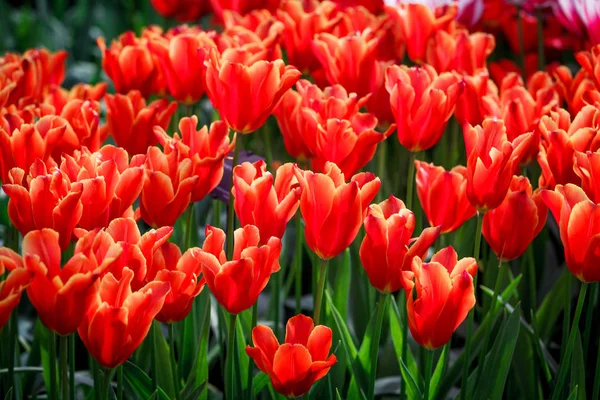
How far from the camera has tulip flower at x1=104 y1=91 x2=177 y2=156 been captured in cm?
112

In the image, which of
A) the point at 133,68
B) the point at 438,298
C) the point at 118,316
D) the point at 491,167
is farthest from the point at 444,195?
the point at 133,68

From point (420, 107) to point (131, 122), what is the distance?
399mm

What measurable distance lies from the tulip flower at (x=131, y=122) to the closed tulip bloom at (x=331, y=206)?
0.36 metres

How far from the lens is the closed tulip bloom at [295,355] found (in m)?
0.76

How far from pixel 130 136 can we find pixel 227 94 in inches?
8.5

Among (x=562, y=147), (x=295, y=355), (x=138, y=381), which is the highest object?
(x=562, y=147)

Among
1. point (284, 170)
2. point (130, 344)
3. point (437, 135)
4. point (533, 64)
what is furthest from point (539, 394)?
point (533, 64)

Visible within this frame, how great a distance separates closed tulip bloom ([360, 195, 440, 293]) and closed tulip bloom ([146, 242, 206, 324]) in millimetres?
172

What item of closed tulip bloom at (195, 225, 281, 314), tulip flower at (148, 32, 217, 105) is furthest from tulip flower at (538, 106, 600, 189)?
tulip flower at (148, 32, 217, 105)

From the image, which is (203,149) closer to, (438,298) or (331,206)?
(331,206)

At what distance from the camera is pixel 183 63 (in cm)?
120

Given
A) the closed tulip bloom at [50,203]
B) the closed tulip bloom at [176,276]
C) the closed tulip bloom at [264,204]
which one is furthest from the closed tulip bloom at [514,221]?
the closed tulip bloom at [50,203]

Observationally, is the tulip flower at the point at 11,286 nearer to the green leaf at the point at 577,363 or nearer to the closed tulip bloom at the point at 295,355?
the closed tulip bloom at the point at 295,355

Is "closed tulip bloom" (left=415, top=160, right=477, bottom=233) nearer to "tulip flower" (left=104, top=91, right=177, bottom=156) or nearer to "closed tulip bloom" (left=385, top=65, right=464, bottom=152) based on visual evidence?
"closed tulip bloom" (left=385, top=65, right=464, bottom=152)
